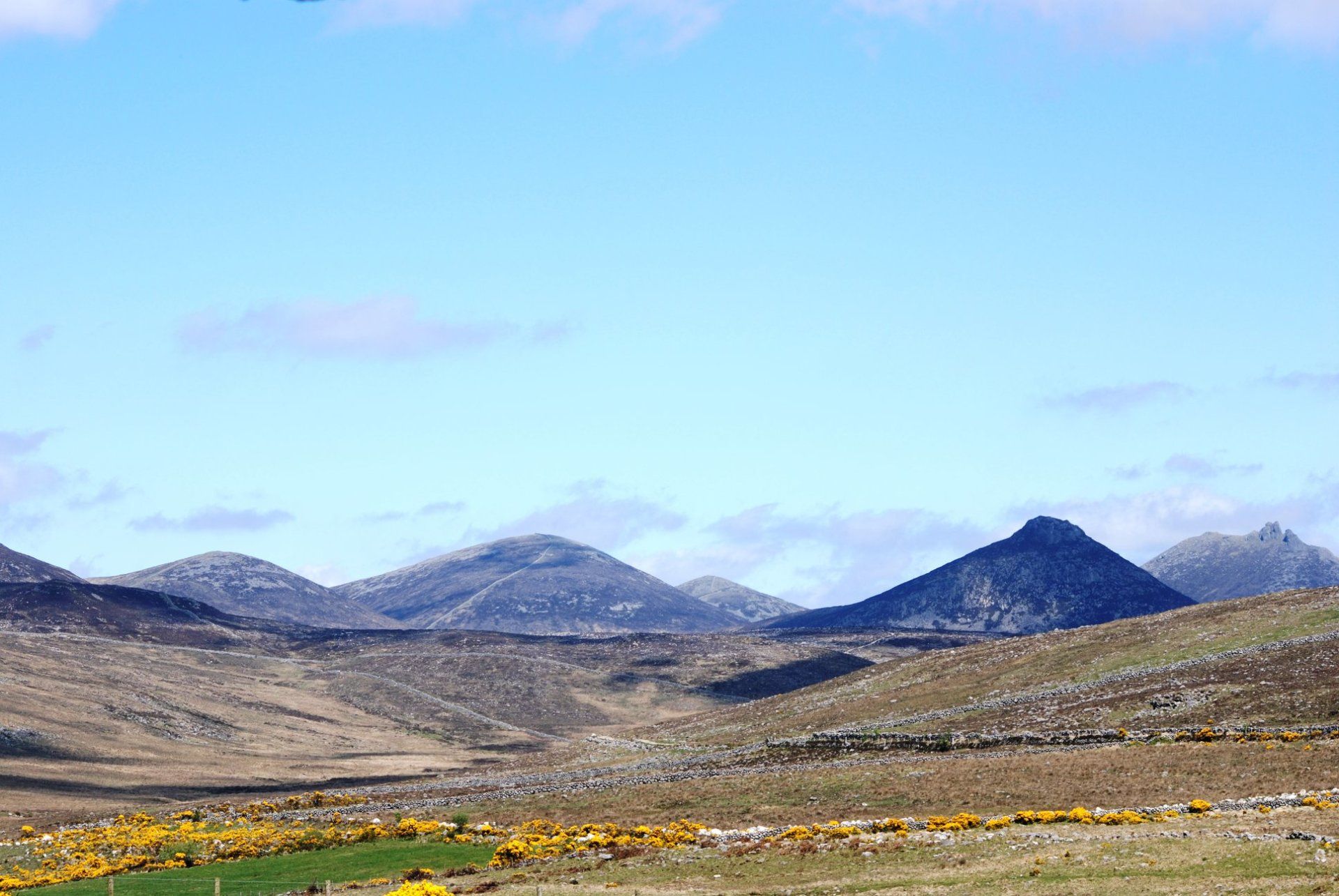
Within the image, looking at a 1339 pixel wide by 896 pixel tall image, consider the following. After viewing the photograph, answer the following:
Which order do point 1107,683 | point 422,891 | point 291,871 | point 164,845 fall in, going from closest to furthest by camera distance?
point 422,891, point 291,871, point 164,845, point 1107,683

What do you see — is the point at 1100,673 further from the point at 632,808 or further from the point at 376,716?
the point at 376,716

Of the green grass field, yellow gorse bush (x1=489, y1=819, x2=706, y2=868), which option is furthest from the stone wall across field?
the green grass field

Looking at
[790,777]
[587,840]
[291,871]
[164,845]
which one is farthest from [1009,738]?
[164,845]

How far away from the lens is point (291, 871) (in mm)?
50188

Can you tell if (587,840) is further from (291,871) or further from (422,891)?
(422,891)

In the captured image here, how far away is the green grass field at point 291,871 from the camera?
46.7 m

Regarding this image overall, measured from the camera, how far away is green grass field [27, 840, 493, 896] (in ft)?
153

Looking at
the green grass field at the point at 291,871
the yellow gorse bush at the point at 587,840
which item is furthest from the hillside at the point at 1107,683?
the green grass field at the point at 291,871

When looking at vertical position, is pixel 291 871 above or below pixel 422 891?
below

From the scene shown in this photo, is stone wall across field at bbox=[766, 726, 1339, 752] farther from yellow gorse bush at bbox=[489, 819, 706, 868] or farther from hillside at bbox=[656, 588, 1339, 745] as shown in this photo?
yellow gorse bush at bbox=[489, 819, 706, 868]

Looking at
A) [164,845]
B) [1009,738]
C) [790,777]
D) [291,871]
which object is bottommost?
[790,777]

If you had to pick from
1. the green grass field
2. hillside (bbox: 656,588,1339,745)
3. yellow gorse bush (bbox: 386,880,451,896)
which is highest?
hillside (bbox: 656,588,1339,745)

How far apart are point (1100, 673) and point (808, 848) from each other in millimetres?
66317

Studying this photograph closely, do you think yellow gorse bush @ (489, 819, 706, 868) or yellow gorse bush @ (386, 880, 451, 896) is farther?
yellow gorse bush @ (489, 819, 706, 868)
